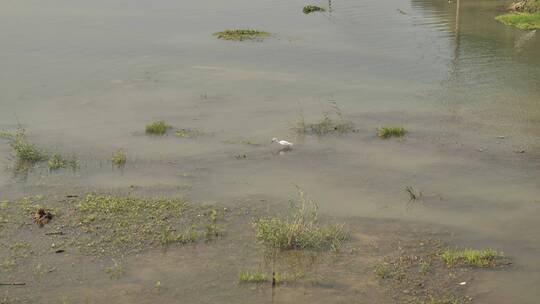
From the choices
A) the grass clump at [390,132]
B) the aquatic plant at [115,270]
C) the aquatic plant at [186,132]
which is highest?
the aquatic plant at [186,132]

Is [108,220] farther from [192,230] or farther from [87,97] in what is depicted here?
[87,97]

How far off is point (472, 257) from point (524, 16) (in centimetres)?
2121

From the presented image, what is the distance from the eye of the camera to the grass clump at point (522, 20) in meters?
27.3

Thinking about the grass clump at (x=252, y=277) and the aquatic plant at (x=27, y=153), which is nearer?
the grass clump at (x=252, y=277)

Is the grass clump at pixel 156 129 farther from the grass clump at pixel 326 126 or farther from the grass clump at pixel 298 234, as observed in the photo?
the grass clump at pixel 298 234

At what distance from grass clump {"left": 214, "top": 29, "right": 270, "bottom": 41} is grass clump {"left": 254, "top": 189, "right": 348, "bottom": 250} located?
16.0m

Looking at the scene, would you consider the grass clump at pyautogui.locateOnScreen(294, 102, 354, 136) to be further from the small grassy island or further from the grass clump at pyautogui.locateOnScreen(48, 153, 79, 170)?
the small grassy island

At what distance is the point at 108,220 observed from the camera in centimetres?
1091

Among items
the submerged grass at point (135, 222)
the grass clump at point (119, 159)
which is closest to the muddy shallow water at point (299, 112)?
the grass clump at point (119, 159)

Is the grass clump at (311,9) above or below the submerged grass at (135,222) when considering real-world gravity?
above

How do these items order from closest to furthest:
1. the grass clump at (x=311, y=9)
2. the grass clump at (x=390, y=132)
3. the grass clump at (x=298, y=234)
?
1. the grass clump at (x=298, y=234)
2. the grass clump at (x=390, y=132)
3. the grass clump at (x=311, y=9)

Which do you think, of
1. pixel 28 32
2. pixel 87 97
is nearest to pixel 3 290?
pixel 87 97

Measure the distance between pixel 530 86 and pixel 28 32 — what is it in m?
18.3

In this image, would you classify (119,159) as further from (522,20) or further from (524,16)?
(524,16)
